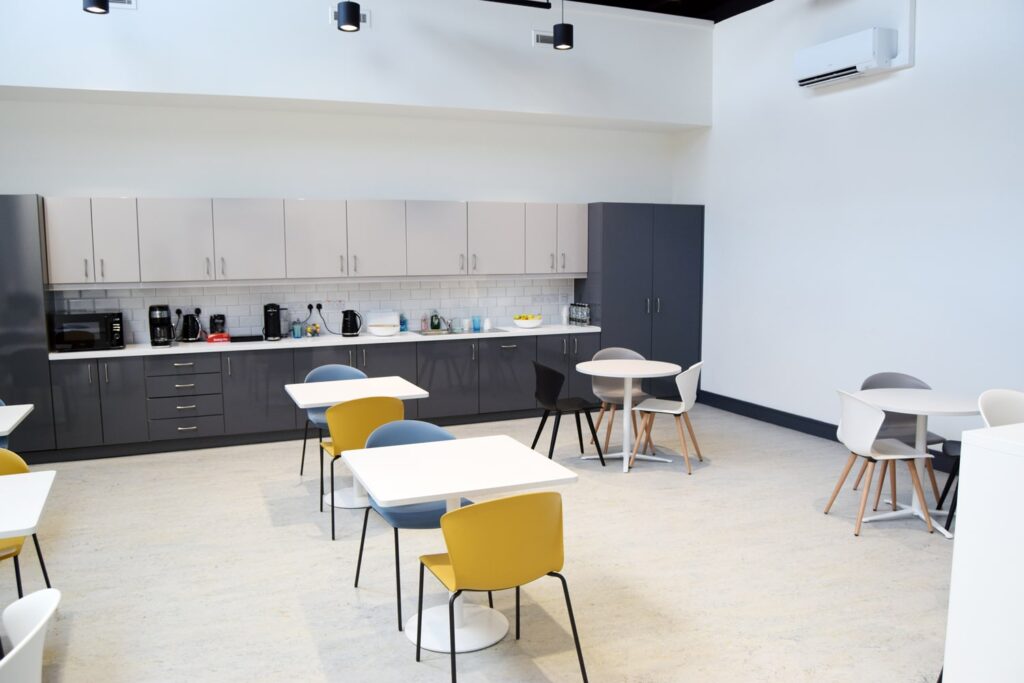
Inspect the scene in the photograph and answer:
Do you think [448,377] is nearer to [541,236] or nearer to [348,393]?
[541,236]

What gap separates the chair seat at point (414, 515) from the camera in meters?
3.50

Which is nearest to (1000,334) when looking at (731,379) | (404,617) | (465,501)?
(731,379)

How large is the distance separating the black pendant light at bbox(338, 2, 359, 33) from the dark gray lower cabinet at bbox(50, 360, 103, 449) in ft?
10.6

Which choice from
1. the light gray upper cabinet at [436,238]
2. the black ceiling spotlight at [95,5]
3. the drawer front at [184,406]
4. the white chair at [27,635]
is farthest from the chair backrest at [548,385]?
the white chair at [27,635]

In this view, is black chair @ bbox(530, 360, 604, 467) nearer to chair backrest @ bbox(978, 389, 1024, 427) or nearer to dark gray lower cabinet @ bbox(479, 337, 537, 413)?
dark gray lower cabinet @ bbox(479, 337, 537, 413)

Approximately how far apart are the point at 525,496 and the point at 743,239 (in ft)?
18.5

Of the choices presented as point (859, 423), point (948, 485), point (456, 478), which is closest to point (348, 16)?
point (456, 478)

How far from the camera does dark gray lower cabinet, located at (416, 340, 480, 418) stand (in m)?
7.34

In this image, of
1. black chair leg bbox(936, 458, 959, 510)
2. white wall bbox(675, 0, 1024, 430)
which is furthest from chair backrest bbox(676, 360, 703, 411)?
black chair leg bbox(936, 458, 959, 510)

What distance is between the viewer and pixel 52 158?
6516 millimetres

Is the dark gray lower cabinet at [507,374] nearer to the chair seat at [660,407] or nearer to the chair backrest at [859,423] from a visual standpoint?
the chair seat at [660,407]

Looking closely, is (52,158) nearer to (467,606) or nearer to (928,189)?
(467,606)

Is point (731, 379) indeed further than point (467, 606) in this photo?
Yes

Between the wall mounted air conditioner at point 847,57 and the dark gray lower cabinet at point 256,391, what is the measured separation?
4.96 meters
